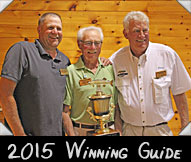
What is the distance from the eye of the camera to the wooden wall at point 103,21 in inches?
63.1

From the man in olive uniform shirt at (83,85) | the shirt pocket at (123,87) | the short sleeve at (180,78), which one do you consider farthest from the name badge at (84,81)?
the short sleeve at (180,78)

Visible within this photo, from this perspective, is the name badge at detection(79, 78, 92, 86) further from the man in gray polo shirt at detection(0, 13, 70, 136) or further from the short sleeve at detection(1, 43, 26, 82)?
the short sleeve at detection(1, 43, 26, 82)

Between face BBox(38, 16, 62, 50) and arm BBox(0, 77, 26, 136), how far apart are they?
367 mm

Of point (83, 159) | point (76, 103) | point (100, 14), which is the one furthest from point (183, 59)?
point (83, 159)

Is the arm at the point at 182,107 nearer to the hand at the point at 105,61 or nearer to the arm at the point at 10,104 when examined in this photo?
the hand at the point at 105,61

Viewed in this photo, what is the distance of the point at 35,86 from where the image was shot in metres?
1.38

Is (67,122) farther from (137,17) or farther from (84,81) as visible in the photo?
(137,17)

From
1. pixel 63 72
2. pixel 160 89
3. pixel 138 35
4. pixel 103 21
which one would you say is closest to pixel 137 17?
pixel 138 35

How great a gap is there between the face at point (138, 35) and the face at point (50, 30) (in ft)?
1.64

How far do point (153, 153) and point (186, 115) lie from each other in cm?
43

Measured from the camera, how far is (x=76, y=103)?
58.6 inches

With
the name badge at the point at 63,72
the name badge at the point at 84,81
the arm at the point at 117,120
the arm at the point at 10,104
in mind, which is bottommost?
the arm at the point at 117,120

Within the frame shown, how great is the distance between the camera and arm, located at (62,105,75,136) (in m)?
1.48

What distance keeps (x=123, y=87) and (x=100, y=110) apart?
280mm
